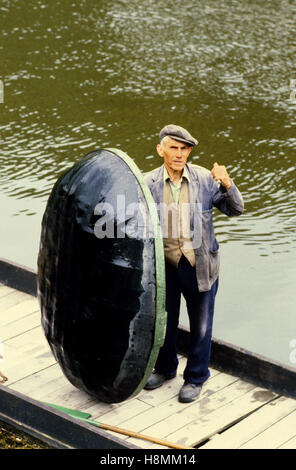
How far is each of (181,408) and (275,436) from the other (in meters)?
0.66

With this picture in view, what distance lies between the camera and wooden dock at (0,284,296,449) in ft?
18.9

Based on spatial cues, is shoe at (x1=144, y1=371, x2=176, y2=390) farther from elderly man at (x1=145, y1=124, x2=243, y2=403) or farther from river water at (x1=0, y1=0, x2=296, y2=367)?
river water at (x1=0, y1=0, x2=296, y2=367)

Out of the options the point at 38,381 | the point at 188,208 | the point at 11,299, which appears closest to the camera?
the point at 188,208

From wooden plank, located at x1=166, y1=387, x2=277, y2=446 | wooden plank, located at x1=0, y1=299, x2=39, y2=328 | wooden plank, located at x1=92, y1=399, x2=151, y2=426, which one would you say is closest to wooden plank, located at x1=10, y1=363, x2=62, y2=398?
wooden plank, located at x1=92, y1=399, x2=151, y2=426

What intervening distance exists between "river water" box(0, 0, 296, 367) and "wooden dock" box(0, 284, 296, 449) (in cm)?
199

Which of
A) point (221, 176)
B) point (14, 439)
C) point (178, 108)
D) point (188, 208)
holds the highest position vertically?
point (221, 176)

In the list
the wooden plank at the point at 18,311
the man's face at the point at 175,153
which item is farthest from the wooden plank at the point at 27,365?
the man's face at the point at 175,153

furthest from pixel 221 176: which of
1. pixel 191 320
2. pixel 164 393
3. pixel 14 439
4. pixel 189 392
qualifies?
pixel 14 439

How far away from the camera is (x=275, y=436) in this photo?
18.9 feet

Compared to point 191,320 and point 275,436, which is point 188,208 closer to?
point 191,320

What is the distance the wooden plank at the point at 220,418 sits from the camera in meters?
5.79

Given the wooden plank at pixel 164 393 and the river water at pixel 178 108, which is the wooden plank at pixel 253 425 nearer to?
the wooden plank at pixel 164 393

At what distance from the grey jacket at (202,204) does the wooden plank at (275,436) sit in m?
0.96

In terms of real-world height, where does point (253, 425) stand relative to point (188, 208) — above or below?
below
